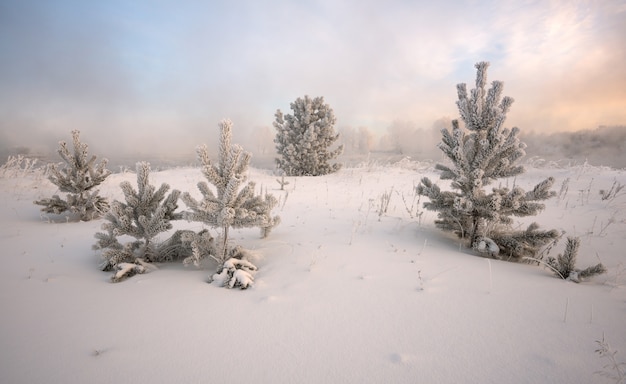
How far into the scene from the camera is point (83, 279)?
298 cm

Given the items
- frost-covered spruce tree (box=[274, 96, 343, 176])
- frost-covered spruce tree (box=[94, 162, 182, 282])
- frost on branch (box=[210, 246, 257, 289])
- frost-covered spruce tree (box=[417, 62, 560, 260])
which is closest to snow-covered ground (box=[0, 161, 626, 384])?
frost on branch (box=[210, 246, 257, 289])

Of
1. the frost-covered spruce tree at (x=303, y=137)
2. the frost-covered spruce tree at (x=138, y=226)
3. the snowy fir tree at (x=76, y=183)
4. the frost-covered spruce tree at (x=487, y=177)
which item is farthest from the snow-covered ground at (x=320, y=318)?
the frost-covered spruce tree at (x=303, y=137)

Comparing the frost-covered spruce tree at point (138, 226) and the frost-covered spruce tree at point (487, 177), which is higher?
the frost-covered spruce tree at point (487, 177)

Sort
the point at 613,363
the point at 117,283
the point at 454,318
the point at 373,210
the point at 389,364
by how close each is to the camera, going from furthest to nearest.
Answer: the point at 373,210, the point at 117,283, the point at 454,318, the point at 389,364, the point at 613,363

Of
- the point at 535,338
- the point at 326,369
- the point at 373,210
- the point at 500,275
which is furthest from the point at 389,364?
the point at 373,210

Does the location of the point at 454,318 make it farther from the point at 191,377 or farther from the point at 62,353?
the point at 62,353

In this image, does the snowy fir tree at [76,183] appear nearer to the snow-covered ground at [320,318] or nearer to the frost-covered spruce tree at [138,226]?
the snow-covered ground at [320,318]

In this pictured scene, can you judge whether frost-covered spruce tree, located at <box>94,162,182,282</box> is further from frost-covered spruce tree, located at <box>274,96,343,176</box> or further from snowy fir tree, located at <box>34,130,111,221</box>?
frost-covered spruce tree, located at <box>274,96,343,176</box>

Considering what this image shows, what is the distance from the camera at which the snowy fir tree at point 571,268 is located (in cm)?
279

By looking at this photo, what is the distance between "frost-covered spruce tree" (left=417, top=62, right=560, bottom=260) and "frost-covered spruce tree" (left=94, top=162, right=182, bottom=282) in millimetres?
3616

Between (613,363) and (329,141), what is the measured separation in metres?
14.5

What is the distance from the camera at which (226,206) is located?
10.3 ft

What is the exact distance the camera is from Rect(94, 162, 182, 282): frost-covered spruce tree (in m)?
3.17

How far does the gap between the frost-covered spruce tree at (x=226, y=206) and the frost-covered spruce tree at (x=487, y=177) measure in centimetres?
262
